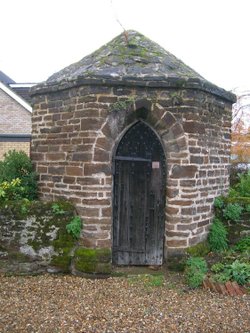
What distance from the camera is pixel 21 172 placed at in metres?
7.53

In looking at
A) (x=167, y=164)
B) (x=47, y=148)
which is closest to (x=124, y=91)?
(x=167, y=164)

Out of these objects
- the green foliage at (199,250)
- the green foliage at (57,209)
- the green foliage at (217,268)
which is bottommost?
the green foliage at (217,268)

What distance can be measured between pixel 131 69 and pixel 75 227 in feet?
9.89

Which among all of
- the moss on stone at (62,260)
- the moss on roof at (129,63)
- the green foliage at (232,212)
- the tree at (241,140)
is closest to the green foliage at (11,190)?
the moss on stone at (62,260)

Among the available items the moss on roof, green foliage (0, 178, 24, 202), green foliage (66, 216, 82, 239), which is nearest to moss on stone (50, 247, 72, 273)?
green foliage (66, 216, 82, 239)

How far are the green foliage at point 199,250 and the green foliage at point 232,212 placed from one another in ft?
2.53

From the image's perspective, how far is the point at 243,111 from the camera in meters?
18.6

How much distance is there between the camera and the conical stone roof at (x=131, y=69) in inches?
252

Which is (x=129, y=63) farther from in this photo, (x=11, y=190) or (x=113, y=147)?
(x=11, y=190)

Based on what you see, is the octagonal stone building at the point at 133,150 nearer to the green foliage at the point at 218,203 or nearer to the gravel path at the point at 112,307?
the green foliage at the point at 218,203

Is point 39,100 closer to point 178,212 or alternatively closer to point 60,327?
point 178,212

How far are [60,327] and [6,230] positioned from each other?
95.7 inches

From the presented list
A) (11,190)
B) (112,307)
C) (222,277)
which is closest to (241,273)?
(222,277)

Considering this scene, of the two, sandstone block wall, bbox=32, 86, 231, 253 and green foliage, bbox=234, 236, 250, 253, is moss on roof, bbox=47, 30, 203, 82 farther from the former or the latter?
green foliage, bbox=234, 236, 250, 253
